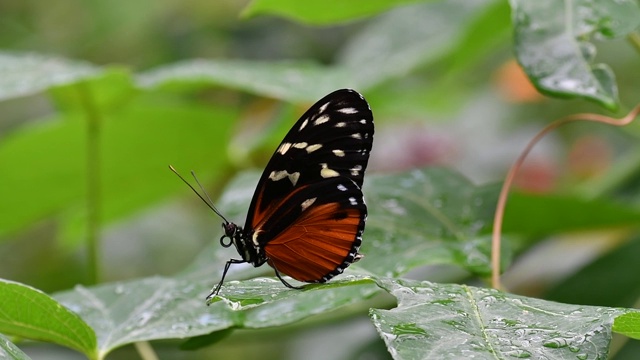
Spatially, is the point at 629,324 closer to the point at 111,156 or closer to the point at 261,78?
the point at 261,78

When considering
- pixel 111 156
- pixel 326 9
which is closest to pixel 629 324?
pixel 326 9

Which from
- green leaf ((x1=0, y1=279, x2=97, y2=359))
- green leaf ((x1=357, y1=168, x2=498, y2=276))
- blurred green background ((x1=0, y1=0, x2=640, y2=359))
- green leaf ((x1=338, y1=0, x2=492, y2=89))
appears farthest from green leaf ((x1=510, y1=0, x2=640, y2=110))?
green leaf ((x1=338, y1=0, x2=492, y2=89))

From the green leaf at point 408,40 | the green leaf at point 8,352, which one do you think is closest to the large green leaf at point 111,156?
the green leaf at point 408,40

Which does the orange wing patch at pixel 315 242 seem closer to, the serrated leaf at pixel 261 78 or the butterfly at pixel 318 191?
the butterfly at pixel 318 191

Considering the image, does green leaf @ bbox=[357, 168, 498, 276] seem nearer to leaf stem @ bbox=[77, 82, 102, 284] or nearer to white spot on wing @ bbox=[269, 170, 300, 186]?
white spot on wing @ bbox=[269, 170, 300, 186]

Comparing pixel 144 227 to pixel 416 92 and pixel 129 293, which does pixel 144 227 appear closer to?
pixel 416 92

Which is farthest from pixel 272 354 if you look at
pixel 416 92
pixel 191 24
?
pixel 191 24
